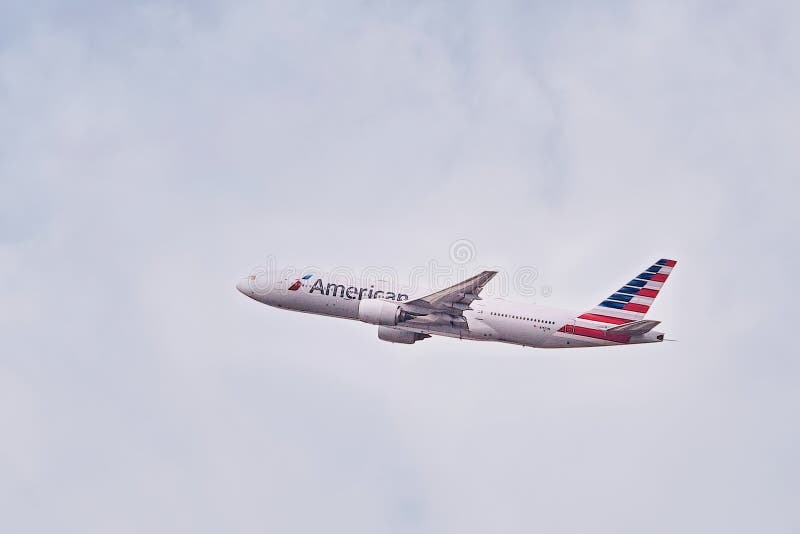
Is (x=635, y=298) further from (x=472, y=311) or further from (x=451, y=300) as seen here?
(x=451, y=300)

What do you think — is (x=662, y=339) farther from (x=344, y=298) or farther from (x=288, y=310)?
(x=288, y=310)

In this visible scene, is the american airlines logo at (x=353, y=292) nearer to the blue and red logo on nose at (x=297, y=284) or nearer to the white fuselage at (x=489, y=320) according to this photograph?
the white fuselage at (x=489, y=320)

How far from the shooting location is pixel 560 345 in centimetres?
6825

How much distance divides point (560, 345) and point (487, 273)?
1024 centimetres

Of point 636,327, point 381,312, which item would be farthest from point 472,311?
point 636,327

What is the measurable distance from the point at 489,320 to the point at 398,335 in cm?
742

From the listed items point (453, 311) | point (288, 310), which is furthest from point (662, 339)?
point (288, 310)

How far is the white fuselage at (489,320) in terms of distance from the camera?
222ft

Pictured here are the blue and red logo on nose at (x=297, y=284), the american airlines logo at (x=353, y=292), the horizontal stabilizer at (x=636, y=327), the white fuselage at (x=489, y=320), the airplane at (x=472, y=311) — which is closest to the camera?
the horizontal stabilizer at (x=636, y=327)

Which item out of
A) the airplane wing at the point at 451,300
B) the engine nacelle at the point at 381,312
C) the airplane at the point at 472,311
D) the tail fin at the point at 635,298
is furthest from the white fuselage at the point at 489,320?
the tail fin at the point at 635,298

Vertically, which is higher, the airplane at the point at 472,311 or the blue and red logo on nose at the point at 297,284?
the blue and red logo on nose at the point at 297,284

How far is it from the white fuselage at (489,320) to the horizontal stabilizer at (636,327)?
67 centimetres

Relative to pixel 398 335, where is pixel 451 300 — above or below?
above

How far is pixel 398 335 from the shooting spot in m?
70.9
